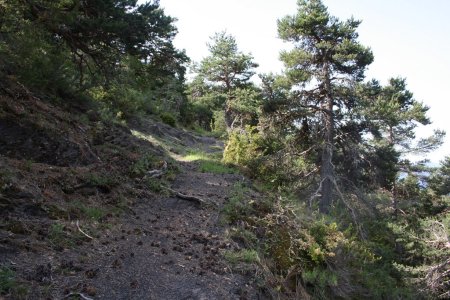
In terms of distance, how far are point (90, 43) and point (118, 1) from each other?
4.16 ft

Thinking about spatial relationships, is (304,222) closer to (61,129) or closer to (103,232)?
(103,232)

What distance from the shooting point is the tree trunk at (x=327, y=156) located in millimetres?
13617

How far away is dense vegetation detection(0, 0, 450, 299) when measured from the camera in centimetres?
734

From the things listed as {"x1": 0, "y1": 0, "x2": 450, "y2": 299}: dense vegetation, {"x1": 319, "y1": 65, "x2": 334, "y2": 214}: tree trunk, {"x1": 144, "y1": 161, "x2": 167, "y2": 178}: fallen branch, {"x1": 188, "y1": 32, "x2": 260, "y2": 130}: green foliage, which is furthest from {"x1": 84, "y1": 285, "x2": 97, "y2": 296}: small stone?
{"x1": 188, "y1": 32, "x2": 260, "y2": 130}: green foliage

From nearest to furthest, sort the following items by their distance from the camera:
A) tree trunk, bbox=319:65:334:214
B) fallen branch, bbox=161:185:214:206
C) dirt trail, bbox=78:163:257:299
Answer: dirt trail, bbox=78:163:257:299, fallen branch, bbox=161:185:214:206, tree trunk, bbox=319:65:334:214

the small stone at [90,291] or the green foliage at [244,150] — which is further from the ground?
the green foliage at [244,150]

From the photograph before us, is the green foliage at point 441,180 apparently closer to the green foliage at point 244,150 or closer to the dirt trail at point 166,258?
the green foliage at point 244,150

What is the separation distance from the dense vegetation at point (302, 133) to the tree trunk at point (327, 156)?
0.05 metres

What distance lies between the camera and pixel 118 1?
27.7ft

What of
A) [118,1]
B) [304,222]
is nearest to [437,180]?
[304,222]

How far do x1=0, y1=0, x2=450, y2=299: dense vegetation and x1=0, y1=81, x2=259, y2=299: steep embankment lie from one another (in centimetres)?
90

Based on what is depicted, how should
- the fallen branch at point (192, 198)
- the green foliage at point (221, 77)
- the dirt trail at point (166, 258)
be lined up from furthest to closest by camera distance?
the green foliage at point (221, 77)
the fallen branch at point (192, 198)
the dirt trail at point (166, 258)

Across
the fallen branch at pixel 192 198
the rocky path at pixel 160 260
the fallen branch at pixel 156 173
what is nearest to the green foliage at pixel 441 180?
the fallen branch at pixel 156 173

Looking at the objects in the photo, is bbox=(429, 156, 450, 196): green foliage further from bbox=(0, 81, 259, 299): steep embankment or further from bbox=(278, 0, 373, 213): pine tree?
bbox=(0, 81, 259, 299): steep embankment
